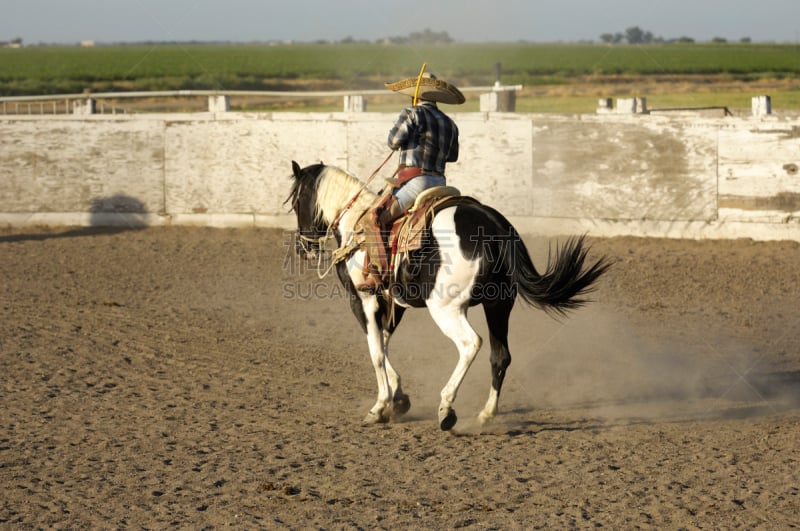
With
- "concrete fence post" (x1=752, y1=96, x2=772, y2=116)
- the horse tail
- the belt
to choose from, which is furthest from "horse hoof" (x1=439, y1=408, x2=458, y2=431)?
"concrete fence post" (x1=752, y1=96, x2=772, y2=116)

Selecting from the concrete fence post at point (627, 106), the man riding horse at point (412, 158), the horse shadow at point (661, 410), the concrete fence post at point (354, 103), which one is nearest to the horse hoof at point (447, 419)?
the horse shadow at point (661, 410)

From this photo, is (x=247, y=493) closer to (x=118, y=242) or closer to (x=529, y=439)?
(x=529, y=439)

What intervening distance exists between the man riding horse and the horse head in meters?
0.61

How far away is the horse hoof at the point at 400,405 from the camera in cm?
736

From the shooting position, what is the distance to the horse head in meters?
7.78

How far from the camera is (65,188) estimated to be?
54.4ft

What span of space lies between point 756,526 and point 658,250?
28.9 ft

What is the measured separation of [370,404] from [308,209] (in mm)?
1636

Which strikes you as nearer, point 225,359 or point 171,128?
point 225,359

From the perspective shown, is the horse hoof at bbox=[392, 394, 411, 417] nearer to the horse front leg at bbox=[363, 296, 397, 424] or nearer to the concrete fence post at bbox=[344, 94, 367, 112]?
the horse front leg at bbox=[363, 296, 397, 424]

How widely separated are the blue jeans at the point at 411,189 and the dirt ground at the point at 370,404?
1.66 m

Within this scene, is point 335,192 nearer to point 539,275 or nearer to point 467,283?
point 467,283

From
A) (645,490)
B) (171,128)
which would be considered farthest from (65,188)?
(645,490)

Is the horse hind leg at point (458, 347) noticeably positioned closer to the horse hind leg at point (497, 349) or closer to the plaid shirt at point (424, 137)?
the horse hind leg at point (497, 349)
